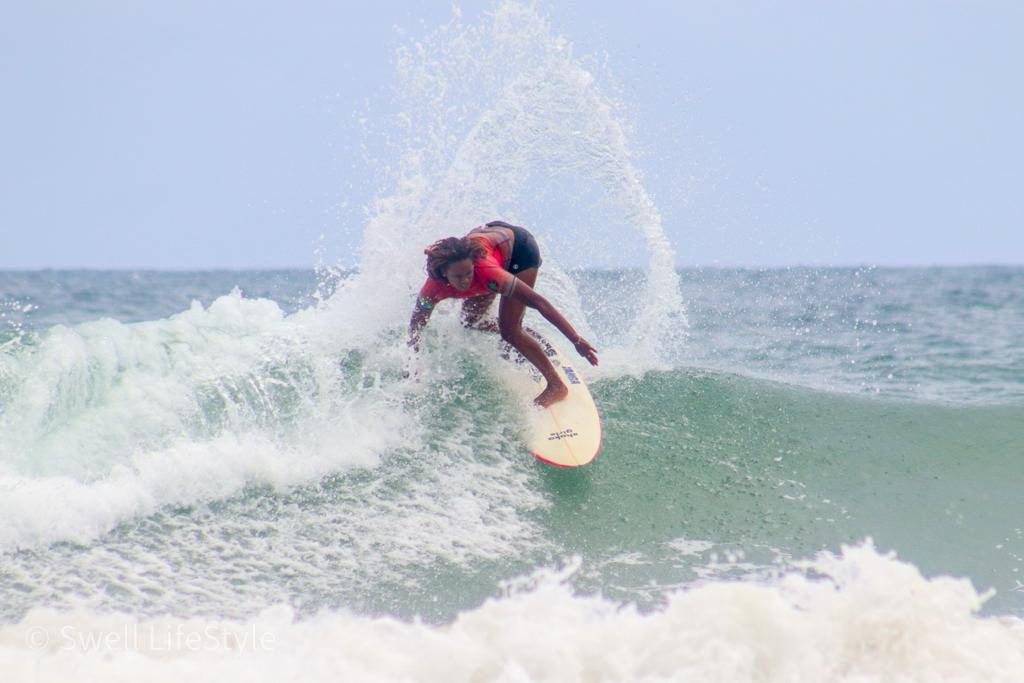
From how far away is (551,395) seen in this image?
601 centimetres

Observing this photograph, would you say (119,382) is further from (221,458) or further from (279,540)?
(279,540)

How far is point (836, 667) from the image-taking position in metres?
3.07

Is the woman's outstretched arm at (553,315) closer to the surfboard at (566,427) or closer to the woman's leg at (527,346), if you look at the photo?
the woman's leg at (527,346)

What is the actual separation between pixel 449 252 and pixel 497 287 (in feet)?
1.26

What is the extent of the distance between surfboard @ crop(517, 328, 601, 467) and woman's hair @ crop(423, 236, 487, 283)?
0.96 meters

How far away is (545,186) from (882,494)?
3.96 meters

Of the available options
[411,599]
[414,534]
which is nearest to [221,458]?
[414,534]

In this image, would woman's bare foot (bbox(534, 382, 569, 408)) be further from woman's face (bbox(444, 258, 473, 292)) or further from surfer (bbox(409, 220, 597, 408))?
woman's face (bbox(444, 258, 473, 292))

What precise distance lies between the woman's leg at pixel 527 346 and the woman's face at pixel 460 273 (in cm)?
38

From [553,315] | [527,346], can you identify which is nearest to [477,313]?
[527,346]

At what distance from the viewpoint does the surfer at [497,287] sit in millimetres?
5391

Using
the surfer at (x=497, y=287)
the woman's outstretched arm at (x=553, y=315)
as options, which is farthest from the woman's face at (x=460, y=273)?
the woman's outstretched arm at (x=553, y=315)

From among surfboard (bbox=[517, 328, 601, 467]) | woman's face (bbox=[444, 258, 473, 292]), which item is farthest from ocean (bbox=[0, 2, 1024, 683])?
woman's face (bbox=[444, 258, 473, 292])

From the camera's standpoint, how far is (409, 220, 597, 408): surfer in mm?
5391
